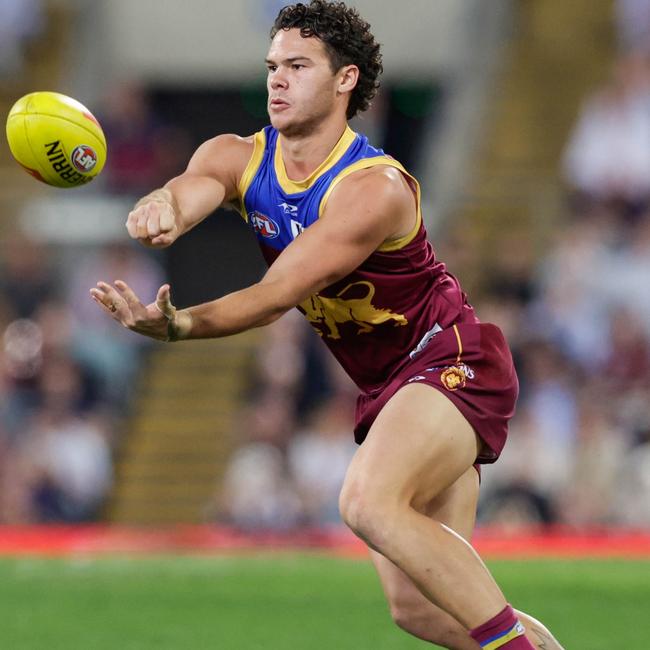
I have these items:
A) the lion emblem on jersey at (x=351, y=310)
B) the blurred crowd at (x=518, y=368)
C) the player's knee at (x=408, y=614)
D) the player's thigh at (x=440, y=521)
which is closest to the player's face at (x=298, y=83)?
the lion emblem on jersey at (x=351, y=310)

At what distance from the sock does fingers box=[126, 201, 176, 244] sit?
163 centimetres

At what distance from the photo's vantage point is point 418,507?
18.3 feet

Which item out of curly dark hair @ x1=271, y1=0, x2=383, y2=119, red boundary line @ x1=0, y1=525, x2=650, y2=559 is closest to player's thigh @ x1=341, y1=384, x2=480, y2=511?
curly dark hair @ x1=271, y1=0, x2=383, y2=119

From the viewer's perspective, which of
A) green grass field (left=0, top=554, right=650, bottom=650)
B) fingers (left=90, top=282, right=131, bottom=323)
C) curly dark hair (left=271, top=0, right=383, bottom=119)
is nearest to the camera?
fingers (left=90, top=282, right=131, bottom=323)

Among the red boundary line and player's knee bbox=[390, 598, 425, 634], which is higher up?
player's knee bbox=[390, 598, 425, 634]

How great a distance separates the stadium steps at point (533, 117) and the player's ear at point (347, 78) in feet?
27.5

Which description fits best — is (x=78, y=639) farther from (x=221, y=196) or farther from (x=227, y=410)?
(x=227, y=410)

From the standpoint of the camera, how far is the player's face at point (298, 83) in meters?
5.71

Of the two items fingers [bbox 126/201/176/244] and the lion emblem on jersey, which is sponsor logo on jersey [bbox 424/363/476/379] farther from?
fingers [bbox 126/201/176/244]

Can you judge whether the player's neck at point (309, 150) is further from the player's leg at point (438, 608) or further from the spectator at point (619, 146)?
the spectator at point (619, 146)

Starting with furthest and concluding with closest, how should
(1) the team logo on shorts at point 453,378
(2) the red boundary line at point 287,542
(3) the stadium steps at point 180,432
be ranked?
(3) the stadium steps at point 180,432, (2) the red boundary line at point 287,542, (1) the team logo on shorts at point 453,378

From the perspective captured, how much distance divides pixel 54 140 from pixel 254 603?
4287 millimetres

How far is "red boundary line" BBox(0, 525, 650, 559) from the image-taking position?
11.6m

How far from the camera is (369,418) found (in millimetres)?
5992
